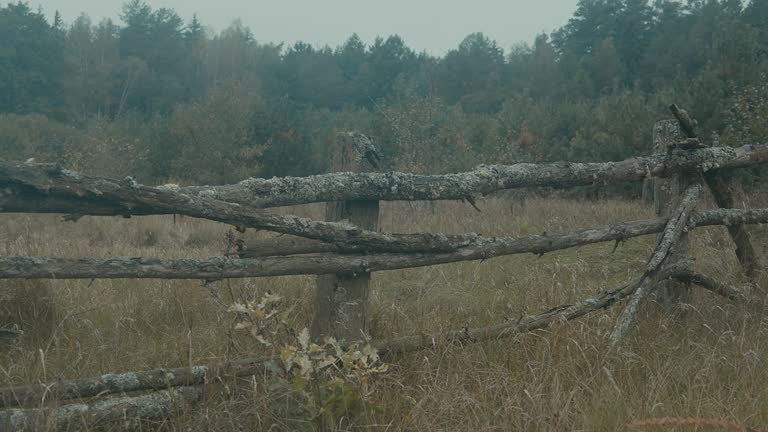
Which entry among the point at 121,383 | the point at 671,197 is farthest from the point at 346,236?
the point at 671,197

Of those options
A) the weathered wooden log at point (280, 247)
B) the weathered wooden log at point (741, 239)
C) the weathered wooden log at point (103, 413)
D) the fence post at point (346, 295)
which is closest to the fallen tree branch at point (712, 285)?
the weathered wooden log at point (741, 239)

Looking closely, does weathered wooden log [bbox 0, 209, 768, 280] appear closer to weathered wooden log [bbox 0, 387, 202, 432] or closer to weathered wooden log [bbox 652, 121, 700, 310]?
weathered wooden log [bbox 652, 121, 700, 310]

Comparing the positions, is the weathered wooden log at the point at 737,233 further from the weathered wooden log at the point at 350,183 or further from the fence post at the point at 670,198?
the fence post at the point at 670,198

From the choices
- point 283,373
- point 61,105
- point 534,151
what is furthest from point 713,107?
point 61,105

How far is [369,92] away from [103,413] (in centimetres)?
6193

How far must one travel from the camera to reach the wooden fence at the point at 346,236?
8.80 feet

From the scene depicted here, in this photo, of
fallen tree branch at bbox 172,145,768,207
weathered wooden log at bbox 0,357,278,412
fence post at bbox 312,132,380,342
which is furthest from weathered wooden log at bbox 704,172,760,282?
weathered wooden log at bbox 0,357,278,412

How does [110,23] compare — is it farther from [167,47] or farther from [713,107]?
[713,107]

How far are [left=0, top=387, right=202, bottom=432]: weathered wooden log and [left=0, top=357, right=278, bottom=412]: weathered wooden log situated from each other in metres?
0.05

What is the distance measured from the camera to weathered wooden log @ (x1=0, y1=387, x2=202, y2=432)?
251 centimetres

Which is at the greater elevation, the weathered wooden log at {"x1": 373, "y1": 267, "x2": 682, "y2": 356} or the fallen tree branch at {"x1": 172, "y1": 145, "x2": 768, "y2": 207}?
the fallen tree branch at {"x1": 172, "y1": 145, "x2": 768, "y2": 207}

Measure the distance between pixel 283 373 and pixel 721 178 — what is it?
3470mm

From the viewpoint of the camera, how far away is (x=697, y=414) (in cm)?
277

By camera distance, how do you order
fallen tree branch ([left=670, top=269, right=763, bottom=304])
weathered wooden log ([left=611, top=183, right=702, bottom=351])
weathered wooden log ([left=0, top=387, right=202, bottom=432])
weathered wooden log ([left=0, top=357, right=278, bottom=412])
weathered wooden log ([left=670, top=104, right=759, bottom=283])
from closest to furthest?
weathered wooden log ([left=0, top=387, right=202, bottom=432])
weathered wooden log ([left=0, top=357, right=278, bottom=412])
weathered wooden log ([left=611, top=183, right=702, bottom=351])
fallen tree branch ([left=670, top=269, right=763, bottom=304])
weathered wooden log ([left=670, top=104, right=759, bottom=283])
